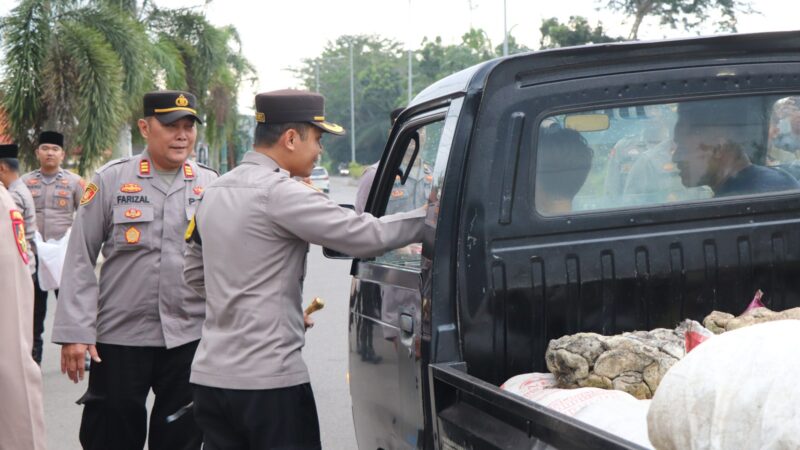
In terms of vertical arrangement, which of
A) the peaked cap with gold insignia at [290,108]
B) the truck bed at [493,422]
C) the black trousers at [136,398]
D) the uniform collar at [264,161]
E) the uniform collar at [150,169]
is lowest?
the black trousers at [136,398]

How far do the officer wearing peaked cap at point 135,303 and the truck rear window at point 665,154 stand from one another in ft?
6.49

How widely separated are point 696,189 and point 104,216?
8.45 ft

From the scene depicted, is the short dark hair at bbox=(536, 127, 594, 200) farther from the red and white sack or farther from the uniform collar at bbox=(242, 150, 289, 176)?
the uniform collar at bbox=(242, 150, 289, 176)

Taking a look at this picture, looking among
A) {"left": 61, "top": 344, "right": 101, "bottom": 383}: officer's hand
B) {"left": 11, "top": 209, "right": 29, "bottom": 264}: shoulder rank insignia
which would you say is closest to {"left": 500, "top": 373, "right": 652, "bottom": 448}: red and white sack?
{"left": 11, "top": 209, "right": 29, "bottom": 264}: shoulder rank insignia

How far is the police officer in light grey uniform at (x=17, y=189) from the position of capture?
8688 millimetres

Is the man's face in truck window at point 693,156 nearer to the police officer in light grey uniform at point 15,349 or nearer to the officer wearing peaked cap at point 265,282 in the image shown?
the officer wearing peaked cap at point 265,282

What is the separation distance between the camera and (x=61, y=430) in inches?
274

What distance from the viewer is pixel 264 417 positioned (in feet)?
11.3

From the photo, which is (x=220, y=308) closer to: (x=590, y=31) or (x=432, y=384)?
(x=432, y=384)

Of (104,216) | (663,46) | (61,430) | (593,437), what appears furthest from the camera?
(61,430)

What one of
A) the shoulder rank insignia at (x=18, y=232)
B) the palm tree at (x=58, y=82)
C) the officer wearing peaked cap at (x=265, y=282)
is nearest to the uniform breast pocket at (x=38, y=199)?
the officer wearing peaked cap at (x=265, y=282)

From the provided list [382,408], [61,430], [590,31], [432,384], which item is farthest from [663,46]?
[590,31]

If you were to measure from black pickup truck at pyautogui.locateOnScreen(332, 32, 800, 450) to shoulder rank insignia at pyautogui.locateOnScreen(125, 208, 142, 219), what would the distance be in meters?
1.53

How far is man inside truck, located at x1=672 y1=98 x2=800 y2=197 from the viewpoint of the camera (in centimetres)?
347
